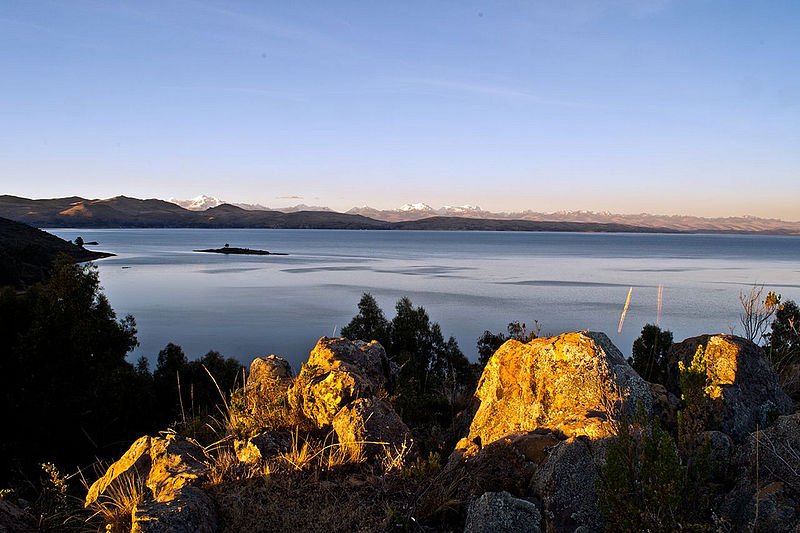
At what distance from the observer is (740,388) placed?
793 centimetres

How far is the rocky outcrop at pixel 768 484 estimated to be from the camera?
4648 mm

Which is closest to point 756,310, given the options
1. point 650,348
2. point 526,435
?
point 650,348

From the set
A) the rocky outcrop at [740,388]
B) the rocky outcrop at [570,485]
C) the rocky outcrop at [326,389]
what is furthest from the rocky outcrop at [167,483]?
the rocky outcrop at [740,388]

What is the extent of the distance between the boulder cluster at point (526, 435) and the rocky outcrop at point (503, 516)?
11 mm

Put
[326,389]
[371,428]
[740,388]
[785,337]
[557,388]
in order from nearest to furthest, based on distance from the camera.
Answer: [371,428]
[557,388]
[326,389]
[740,388]
[785,337]

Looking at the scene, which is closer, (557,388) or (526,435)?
(526,435)

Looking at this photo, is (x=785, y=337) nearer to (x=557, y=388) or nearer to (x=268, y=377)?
(x=557, y=388)

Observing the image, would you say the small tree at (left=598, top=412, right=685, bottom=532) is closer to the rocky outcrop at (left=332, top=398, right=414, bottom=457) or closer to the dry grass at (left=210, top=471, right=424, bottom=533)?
the dry grass at (left=210, top=471, right=424, bottom=533)

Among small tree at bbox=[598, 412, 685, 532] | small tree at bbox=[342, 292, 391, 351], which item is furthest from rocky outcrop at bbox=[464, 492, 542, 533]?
small tree at bbox=[342, 292, 391, 351]

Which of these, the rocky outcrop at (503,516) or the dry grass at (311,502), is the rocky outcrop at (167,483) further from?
the rocky outcrop at (503,516)

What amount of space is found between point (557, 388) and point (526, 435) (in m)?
1.05

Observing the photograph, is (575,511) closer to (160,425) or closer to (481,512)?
(481,512)

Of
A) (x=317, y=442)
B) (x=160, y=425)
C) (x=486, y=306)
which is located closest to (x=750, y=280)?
(x=486, y=306)

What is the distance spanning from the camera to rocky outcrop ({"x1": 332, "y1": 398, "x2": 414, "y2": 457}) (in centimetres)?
658
